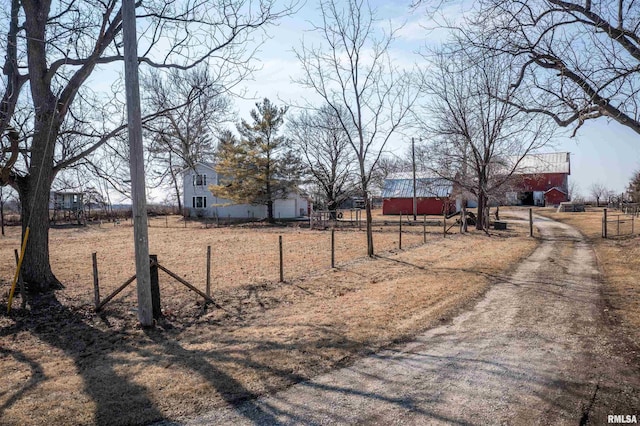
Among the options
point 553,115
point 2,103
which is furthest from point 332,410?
point 2,103

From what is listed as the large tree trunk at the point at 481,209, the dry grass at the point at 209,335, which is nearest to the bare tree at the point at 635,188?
the large tree trunk at the point at 481,209

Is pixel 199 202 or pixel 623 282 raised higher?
pixel 199 202

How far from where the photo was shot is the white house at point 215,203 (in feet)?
149

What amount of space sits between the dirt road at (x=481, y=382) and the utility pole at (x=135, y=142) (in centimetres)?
364

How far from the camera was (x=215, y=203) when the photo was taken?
45.4 m

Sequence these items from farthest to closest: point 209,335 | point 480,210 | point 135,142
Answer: point 480,210, point 135,142, point 209,335

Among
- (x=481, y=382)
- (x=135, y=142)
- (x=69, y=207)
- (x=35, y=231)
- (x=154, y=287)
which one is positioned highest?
(x=135, y=142)

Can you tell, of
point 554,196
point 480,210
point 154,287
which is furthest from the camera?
point 554,196

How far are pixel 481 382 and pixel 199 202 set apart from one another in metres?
46.4

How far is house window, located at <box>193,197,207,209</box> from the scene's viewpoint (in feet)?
156

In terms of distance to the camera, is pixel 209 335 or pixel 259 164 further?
pixel 259 164

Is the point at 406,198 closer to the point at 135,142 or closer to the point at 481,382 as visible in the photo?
the point at 135,142

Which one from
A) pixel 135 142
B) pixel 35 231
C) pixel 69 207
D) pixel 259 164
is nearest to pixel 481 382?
pixel 135 142

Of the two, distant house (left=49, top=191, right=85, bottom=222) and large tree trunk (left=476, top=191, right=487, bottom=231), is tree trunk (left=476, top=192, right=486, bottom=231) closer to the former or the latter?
large tree trunk (left=476, top=191, right=487, bottom=231)
